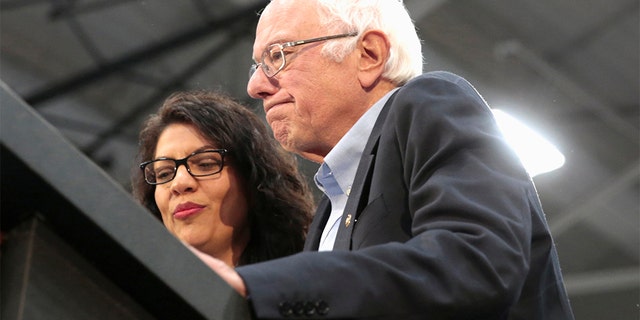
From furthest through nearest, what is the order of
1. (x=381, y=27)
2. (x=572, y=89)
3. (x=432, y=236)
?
(x=572, y=89), (x=381, y=27), (x=432, y=236)

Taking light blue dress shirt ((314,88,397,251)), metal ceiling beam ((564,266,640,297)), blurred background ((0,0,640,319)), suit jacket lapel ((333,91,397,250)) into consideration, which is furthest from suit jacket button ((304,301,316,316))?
metal ceiling beam ((564,266,640,297))

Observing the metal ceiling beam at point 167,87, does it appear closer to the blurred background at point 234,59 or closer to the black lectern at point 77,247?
the blurred background at point 234,59

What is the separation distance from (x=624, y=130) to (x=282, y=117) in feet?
14.7

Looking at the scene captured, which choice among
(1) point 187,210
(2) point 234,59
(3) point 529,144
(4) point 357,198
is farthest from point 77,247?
(3) point 529,144

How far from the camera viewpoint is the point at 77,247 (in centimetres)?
89

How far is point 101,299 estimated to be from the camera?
90cm

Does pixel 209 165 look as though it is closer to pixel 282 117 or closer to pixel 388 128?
pixel 282 117

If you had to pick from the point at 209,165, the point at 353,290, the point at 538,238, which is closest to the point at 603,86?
the point at 209,165

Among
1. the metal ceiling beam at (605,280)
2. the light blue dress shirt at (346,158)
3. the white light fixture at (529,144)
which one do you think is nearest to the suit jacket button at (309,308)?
the light blue dress shirt at (346,158)

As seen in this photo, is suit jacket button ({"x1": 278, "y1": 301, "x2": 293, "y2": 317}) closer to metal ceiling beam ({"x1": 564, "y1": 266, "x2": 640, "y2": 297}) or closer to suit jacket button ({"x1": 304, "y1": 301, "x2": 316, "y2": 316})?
suit jacket button ({"x1": 304, "y1": 301, "x2": 316, "y2": 316})

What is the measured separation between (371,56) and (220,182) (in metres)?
0.65

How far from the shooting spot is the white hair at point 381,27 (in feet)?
6.50

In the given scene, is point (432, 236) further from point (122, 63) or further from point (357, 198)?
point (122, 63)

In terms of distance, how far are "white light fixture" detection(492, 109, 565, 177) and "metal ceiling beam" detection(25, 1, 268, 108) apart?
4.79ft
